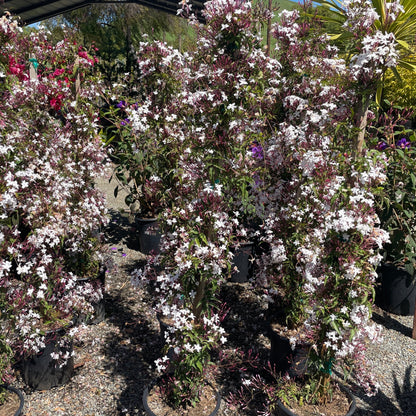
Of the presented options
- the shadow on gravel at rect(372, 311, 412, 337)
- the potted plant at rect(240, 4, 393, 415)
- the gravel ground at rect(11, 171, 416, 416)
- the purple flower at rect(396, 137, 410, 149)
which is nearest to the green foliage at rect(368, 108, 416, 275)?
the purple flower at rect(396, 137, 410, 149)

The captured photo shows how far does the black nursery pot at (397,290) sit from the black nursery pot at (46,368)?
3629 mm

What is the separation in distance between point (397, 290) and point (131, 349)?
3.16 m

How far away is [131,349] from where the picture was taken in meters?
3.89

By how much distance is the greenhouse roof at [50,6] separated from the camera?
42.4 feet

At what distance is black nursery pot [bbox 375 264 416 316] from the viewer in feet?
15.4

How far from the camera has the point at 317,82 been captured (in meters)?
3.34

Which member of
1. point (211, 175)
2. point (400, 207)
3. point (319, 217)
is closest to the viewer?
point (211, 175)

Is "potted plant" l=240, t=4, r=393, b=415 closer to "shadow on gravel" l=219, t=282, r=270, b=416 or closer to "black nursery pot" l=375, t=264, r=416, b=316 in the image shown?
"shadow on gravel" l=219, t=282, r=270, b=416

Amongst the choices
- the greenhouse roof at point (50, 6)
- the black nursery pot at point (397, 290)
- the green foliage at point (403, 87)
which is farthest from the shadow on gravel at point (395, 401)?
the greenhouse roof at point (50, 6)

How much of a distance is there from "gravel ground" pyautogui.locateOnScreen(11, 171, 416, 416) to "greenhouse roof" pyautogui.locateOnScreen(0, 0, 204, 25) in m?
11.6

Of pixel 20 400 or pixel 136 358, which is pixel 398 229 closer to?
pixel 136 358

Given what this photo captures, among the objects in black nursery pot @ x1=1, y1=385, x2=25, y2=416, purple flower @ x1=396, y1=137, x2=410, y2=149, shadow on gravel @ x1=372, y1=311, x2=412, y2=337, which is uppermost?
purple flower @ x1=396, y1=137, x2=410, y2=149

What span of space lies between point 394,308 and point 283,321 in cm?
199

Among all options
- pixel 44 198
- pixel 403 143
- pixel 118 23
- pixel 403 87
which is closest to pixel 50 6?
pixel 118 23
